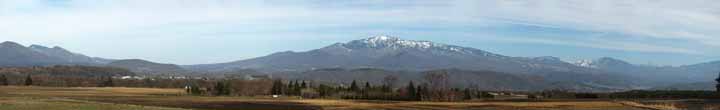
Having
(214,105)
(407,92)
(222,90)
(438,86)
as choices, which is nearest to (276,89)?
(222,90)

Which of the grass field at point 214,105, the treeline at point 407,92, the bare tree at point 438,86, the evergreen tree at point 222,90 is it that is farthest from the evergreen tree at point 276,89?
the grass field at point 214,105

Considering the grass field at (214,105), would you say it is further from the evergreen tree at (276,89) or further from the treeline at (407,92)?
the evergreen tree at (276,89)

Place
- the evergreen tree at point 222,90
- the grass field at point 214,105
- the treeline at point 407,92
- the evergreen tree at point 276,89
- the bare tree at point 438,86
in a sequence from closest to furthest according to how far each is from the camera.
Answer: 1. the grass field at point 214,105
2. the treeline at point 407,92
3. the bare tree at point 438,86
4. the evergreen tree at point 222,90
5. the evergreen tree at point 276,89

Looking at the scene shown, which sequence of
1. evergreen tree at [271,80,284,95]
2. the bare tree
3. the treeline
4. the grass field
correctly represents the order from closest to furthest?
the grass field
the treeline
the bare tree
evergreen tree at [271,80,284,95]

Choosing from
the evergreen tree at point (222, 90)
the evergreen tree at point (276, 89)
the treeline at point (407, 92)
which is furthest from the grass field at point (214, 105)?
the evergreen tree at point (276, 89)

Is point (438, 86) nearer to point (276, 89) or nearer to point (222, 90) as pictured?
point (276, 89)

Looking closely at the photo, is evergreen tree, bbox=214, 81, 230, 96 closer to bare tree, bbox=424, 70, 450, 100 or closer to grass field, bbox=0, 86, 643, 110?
bare tree, bbox=424, 70, 450, 100

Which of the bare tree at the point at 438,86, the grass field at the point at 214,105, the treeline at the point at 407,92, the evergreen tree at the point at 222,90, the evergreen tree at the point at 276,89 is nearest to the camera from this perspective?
the grass field at the point at 214,105

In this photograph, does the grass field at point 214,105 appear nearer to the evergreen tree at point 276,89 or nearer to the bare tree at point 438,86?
the bare tree at point 438,86

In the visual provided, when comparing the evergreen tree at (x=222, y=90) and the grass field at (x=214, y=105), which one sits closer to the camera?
the grass field at (x=214, y=105)

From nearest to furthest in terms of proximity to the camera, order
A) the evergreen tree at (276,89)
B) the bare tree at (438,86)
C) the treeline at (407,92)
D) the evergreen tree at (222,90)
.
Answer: the treeline at (407,92) < the bare tree at (438,86) < the evergreen tree at (222,90) < the evergreen tree at (276,89)

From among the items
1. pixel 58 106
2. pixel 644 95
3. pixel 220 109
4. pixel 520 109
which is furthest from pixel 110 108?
pixel 644 95

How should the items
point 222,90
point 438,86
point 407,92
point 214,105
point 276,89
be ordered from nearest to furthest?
point 214,105, point 407,92, point 438,86, point 222,90, point 276,89

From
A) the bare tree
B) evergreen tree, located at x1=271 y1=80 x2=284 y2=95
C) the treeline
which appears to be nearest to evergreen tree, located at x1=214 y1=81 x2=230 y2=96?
evergreen tree, located at x1=271 y1=80 x2=284 y2=95
